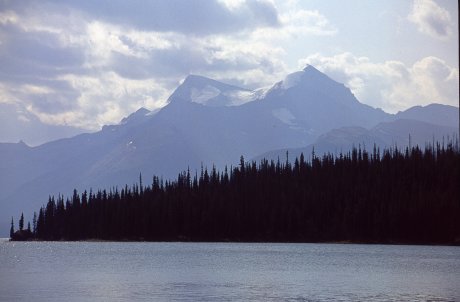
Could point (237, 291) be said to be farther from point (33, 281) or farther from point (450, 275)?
point (450, 275)

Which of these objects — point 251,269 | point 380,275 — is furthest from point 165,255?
point 380,275

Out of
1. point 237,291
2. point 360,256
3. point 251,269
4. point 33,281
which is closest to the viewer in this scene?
point 237,291

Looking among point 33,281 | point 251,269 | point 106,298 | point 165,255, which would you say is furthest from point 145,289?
point 165,255

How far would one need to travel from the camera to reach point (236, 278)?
108 m

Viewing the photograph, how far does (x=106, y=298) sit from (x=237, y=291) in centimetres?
1570

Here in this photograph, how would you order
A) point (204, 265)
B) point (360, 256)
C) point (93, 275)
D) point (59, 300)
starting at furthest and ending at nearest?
point (360, 256)
point (204, 265)
point (93, 275)
point (59, 300)

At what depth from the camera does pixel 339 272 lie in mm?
118812

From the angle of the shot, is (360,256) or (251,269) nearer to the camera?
(251,269)

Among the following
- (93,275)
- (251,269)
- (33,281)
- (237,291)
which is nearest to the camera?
(237,291)

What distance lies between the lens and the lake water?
85.4 meters

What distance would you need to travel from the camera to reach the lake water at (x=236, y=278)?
8544 centimetres

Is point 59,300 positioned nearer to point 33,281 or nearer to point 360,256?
point 33,281

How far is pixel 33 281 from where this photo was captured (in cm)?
10281

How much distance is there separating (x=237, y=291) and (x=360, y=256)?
243 ft
